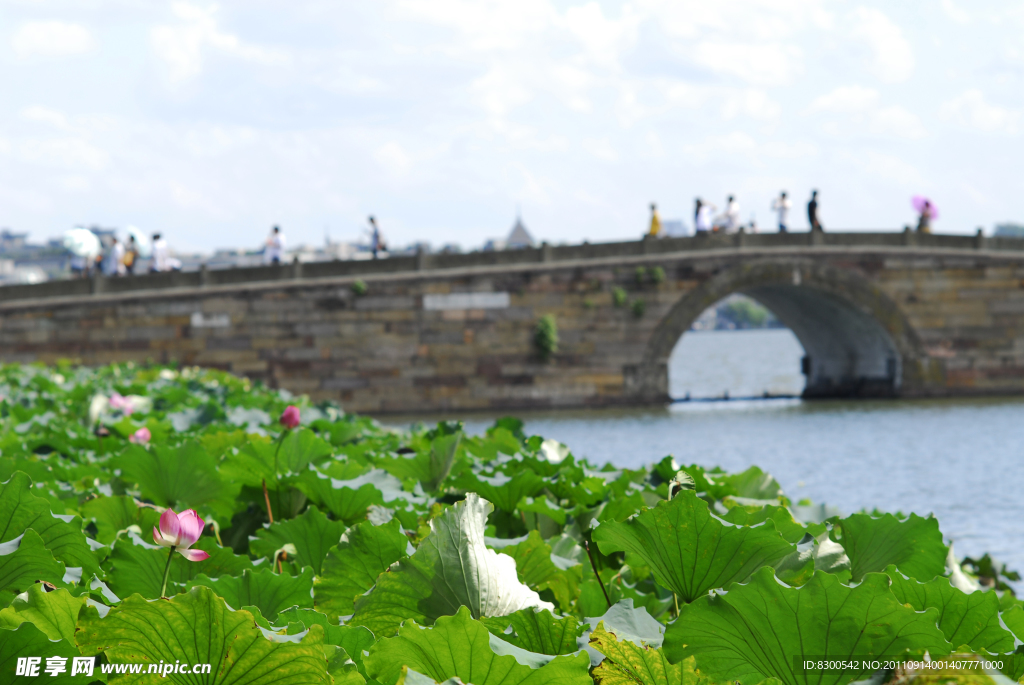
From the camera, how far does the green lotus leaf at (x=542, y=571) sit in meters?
1.64

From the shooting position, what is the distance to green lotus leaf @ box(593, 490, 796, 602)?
141 centimetres

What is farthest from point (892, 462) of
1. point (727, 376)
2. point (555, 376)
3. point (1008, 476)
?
point (727, 376)

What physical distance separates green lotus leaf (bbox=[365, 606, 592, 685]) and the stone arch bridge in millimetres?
20778

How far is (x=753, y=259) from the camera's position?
2294 centimetres

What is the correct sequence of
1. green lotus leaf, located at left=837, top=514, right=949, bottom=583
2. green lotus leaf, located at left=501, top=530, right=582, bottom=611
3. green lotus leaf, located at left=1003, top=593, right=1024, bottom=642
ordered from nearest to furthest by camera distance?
green lotus leaf, located at left=1003, top=593, right=1024, bottom=642
green lotus leaf, located at left=501, top=530, right=582, bottom=611
green lotus leaf, located at left=837, top=514, right=949, bottom=583

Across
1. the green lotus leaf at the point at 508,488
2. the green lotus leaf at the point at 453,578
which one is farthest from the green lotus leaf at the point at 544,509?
the green lotus leaf at the point at 453,578

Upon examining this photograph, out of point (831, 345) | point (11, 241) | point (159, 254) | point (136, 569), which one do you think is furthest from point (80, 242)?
point (11, 241)

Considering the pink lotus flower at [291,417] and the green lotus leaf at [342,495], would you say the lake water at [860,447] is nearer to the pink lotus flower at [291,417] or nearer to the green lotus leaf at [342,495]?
the pink lotus flower at [291,417]

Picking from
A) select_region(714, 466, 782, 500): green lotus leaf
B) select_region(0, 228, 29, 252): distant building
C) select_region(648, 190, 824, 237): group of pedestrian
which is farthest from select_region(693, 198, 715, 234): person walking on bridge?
select_region(0, 228, 29, 252): distant building

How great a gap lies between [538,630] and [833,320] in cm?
2599

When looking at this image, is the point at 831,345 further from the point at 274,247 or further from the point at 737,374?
the point at 737,374

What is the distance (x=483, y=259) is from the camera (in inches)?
864

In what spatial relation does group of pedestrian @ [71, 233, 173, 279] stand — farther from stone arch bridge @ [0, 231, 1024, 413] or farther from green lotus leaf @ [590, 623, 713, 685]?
green lotus leaf @ [590, 623, 713, 685]

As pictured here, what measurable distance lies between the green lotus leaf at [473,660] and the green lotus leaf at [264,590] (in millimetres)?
528
